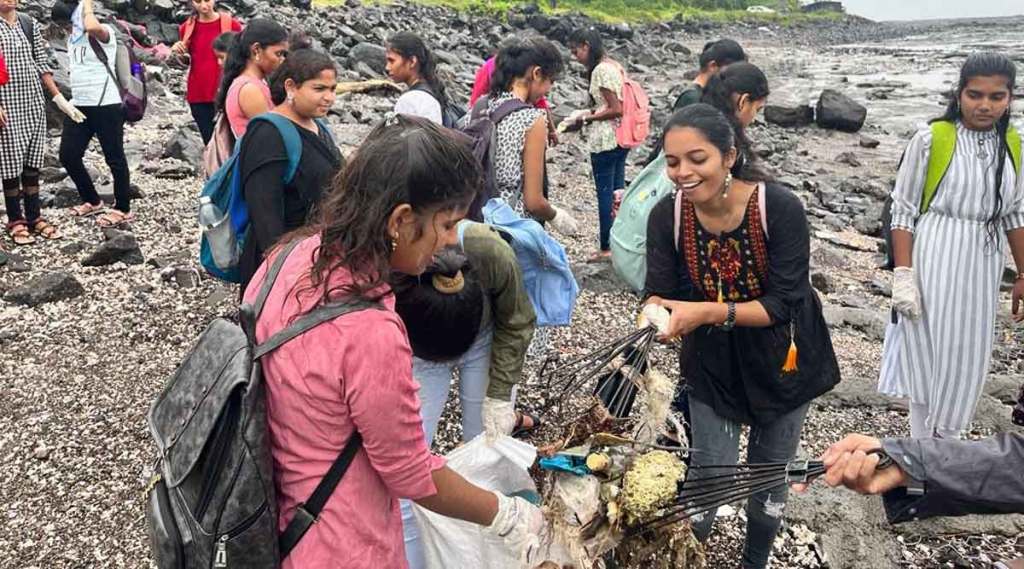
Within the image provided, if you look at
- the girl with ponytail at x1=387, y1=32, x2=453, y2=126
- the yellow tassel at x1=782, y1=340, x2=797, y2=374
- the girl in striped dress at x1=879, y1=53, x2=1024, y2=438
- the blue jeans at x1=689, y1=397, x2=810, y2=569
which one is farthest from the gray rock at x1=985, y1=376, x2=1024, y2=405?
the girl with ponytail at x1=387, y1=32, x2=453, y2=126

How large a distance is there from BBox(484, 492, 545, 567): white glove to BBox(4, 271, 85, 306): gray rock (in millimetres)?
4493

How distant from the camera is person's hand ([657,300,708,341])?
8.18 ft

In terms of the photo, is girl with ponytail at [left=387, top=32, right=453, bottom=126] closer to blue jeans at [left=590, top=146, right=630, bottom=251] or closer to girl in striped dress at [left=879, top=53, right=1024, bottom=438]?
blue jeans at [left=590, top=146, right=630, bottom=251]

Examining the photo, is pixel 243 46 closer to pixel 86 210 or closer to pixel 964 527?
pixel 86 210

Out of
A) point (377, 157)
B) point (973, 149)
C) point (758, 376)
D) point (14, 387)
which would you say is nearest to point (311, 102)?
point (377, 157)

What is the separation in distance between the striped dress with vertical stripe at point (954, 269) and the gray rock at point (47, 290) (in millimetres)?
5202

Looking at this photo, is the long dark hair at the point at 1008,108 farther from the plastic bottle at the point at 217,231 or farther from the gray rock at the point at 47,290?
the gray rock at the point at 47,290

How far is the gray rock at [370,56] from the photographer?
16.6m

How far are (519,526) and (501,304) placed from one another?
3.02ft

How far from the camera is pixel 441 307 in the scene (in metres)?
2.48

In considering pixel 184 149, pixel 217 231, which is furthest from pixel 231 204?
pixel 184 149

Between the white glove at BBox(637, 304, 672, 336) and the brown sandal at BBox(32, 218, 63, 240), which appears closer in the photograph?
the white glove at BBox(637, 304, 672, 336)

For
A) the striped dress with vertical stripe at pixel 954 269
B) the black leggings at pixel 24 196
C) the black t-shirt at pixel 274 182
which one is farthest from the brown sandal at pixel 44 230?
the striped dress with vertical stripe at pixel 954 269

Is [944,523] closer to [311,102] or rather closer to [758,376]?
[758,376]
